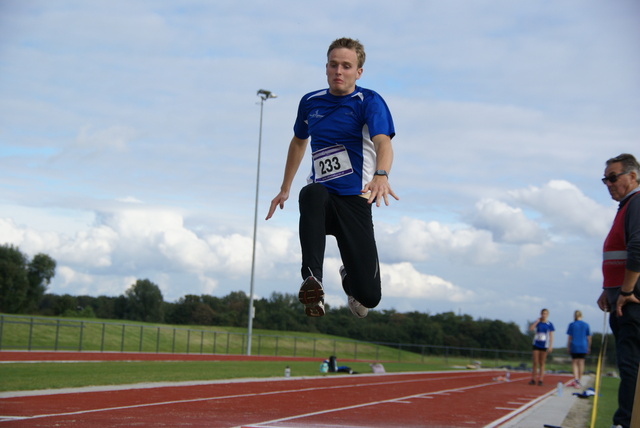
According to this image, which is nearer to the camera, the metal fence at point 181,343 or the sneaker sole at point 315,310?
the sneaker sole at point 315,310

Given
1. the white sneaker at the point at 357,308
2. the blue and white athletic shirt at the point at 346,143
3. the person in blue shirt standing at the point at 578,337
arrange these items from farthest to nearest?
the person in blue shirt standing at the point at 578,337
the white sneaker at the point at 357,308
the blue and white athletic shirt at the point at 346,143

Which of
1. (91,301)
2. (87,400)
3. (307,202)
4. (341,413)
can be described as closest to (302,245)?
(307,202)

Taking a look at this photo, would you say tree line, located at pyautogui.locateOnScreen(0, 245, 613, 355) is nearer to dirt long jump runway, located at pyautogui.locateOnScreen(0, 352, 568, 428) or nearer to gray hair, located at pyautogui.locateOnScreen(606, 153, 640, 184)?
dirt long jump runway, located at pyautogui.locateOnScreen(0, 352, 568, 428)

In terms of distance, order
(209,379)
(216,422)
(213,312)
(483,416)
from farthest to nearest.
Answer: (213,312), (209,379), (483,416), (216,422)

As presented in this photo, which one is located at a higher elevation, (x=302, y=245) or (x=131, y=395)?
(x=302, y=245)

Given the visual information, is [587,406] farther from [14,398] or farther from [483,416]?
[14,398]

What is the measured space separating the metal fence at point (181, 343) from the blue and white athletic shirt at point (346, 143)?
27.8 metres

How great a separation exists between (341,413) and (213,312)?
7410 centimetres

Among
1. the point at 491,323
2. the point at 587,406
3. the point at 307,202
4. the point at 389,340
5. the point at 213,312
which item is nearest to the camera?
the point at 307,202

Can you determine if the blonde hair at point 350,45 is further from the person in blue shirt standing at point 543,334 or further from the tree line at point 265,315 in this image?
the tree line at point 265,315

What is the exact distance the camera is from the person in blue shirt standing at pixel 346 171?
5262 mm

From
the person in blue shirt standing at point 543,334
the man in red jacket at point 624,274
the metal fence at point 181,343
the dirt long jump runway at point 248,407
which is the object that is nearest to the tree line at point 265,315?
the metal fence at point 181,343

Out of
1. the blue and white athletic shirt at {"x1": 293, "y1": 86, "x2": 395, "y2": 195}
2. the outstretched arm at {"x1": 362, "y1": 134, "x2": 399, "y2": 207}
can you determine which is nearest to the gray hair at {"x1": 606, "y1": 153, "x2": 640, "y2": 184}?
the blue and white athletic shirt at {"x1": 293, "y1": 86, "x2": 395, "y2": 195}

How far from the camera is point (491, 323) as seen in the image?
90062 millimetres
